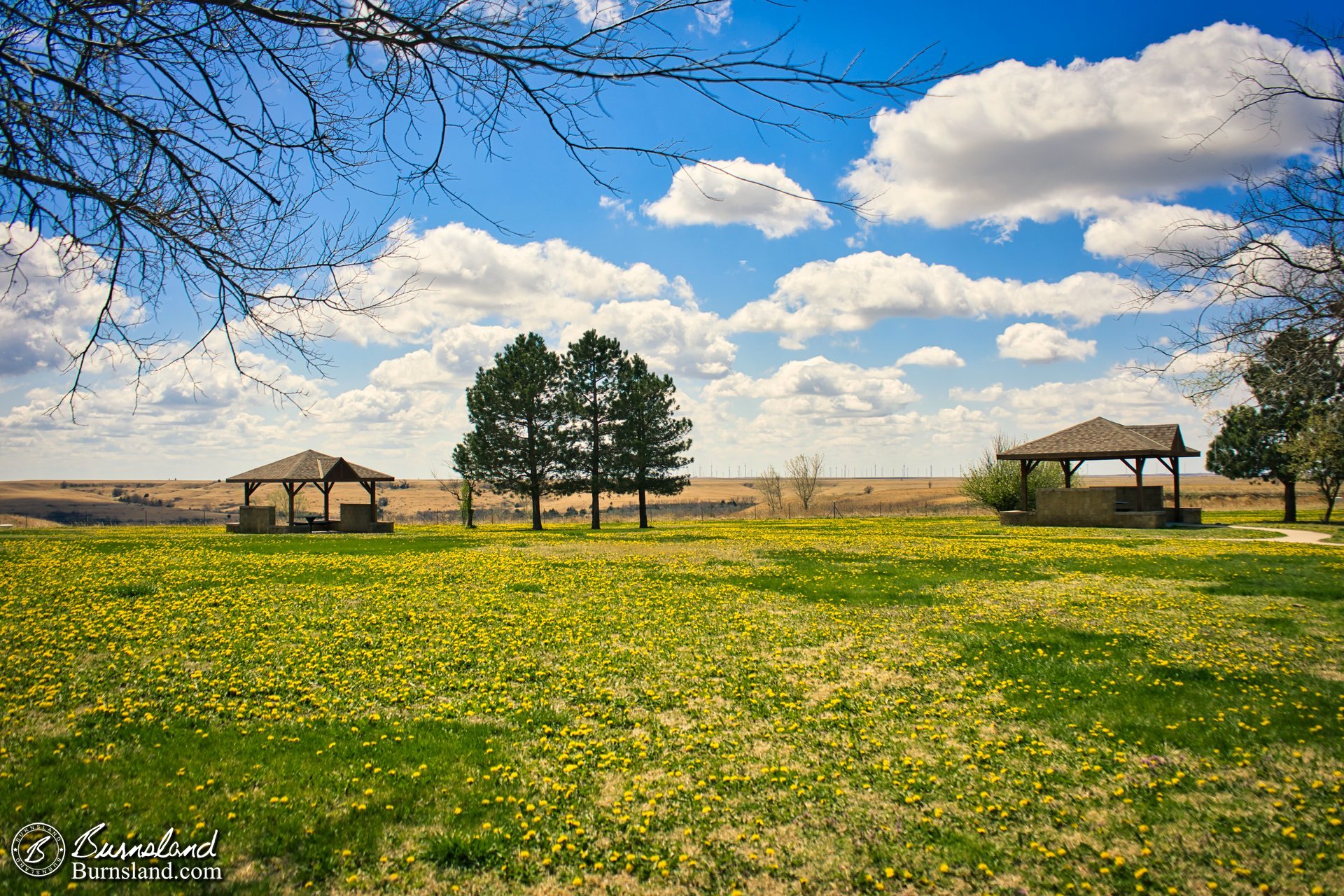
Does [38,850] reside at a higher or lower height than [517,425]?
lower

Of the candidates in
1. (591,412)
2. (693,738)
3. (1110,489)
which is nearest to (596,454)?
(591,412)

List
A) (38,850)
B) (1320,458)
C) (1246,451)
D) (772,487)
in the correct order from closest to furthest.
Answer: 1. (38,850)
2. (1320,458)
3. (1246,451)
4. (772,487)

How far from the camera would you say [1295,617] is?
10.9 meters

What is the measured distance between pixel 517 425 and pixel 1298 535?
3651 centimetres

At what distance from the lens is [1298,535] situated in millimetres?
28109

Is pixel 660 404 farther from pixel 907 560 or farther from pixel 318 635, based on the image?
pixel 318 635

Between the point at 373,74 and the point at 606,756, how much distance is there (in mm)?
4911

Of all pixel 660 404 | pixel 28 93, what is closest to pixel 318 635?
pixel 28 93

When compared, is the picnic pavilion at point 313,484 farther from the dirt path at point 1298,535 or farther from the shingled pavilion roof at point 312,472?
the dirt path at point 1298,535

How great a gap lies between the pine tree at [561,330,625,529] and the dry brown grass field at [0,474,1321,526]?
228 centimetres

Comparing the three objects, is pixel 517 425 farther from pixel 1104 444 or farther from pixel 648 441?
pixel 1104 444

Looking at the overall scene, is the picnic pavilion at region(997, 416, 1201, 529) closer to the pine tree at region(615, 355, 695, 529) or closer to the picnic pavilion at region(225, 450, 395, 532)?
the pine tree at region(615, 355, 695, 529)

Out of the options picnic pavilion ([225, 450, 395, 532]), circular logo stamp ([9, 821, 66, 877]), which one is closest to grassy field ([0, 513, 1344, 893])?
circular logo stamp ([9, 821, 66, 877])

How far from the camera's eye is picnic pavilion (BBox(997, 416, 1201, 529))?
33812mm
